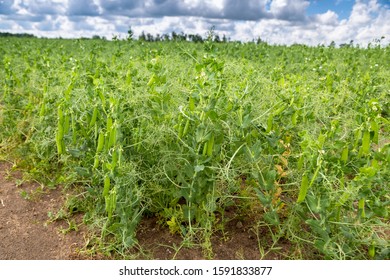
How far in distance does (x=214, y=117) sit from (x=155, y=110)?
1.91ft

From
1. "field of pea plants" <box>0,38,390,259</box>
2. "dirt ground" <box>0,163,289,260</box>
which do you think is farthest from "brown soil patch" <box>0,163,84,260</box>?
"field of pea plants" <box>0,38,390,259</box>

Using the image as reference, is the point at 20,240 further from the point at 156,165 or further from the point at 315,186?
the point at 315,186

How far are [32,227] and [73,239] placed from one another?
1.30ft

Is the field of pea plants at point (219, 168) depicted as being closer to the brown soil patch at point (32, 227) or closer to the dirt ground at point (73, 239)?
the dirt ground at point (73, 239)

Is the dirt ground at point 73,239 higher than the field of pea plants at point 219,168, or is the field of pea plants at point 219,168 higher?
the field of pea plants at point 219,168

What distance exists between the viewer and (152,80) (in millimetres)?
2830

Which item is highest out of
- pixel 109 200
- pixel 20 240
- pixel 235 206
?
pixel 109 200

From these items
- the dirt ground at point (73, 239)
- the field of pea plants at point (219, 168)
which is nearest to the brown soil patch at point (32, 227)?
the dirt ground at point (73, 239)

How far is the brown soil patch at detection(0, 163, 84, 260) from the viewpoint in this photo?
9.09 ft

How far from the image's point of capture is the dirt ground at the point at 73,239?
2680 mm

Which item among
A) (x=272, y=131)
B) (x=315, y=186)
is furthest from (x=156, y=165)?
(x=315, y=186)

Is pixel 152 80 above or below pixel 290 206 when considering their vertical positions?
above

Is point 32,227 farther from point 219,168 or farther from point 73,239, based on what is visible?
point 219,168

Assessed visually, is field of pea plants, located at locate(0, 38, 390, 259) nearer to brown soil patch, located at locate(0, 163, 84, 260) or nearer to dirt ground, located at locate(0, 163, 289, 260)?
dirt ground, located at locate(0, 163, 289, 260)
